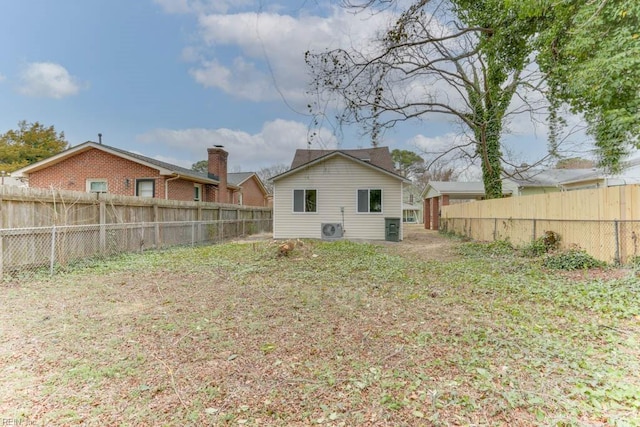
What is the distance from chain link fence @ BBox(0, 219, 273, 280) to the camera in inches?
237

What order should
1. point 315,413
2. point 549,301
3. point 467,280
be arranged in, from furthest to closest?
1. point 467,280
2. point 549,301
3. point 315,413

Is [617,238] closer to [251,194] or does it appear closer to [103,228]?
[103,228]

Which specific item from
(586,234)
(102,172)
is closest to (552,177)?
(586,234)

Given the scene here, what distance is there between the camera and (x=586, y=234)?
23.7ft

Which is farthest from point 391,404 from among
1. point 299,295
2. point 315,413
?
point 299,295

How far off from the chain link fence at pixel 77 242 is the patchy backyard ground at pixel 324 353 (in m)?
0.74

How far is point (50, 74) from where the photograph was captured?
1374 cm

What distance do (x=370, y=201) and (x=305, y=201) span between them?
3.08 m

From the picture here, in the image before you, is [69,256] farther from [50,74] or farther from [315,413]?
[50,74]

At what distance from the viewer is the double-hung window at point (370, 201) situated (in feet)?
46.8

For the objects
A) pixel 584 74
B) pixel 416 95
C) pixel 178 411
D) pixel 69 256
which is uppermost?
pixel 416 95

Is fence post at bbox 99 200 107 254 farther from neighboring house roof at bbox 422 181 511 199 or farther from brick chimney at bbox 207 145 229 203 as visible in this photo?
neighboring house roof at bbox 422 181 511 199

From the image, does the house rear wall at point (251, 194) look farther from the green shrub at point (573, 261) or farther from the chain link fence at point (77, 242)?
the green shrub at point (573, 261)

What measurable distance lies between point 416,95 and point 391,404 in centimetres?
1137
